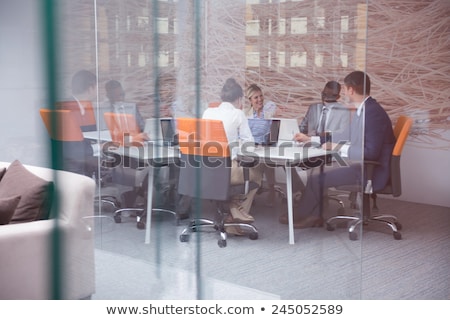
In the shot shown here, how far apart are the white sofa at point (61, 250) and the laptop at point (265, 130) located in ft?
3.18

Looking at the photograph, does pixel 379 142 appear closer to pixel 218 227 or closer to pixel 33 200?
pixel 218 227

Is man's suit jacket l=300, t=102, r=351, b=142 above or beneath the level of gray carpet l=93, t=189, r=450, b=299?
above

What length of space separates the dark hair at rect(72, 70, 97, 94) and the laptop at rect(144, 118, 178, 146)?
0.43m

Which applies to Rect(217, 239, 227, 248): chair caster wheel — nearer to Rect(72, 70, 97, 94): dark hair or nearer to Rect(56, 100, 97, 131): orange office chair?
Rect(56, 100, 97, 131): orange office chair

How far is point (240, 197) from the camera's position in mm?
3307

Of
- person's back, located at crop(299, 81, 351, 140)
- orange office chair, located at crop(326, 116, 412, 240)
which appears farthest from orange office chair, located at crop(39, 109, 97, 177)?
orange office chair, located at crop(326, 116, 412, 240)

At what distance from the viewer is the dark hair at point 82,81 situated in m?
3.40

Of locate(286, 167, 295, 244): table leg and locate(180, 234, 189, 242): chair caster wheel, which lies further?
locate(180, 234, 189, 242): chair caster wheel

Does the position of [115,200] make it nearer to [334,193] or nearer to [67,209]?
[67,209]

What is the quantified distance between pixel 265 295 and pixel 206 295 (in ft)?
1.04

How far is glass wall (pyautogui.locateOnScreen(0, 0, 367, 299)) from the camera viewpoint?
3066 mm

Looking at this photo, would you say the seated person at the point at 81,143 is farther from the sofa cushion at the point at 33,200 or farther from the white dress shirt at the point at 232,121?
the white dress shirt at the point at 232,121

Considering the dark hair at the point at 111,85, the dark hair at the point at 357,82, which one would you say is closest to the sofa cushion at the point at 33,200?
the dark hair at the point at 111,85

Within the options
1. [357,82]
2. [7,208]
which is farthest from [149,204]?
[357,82]
